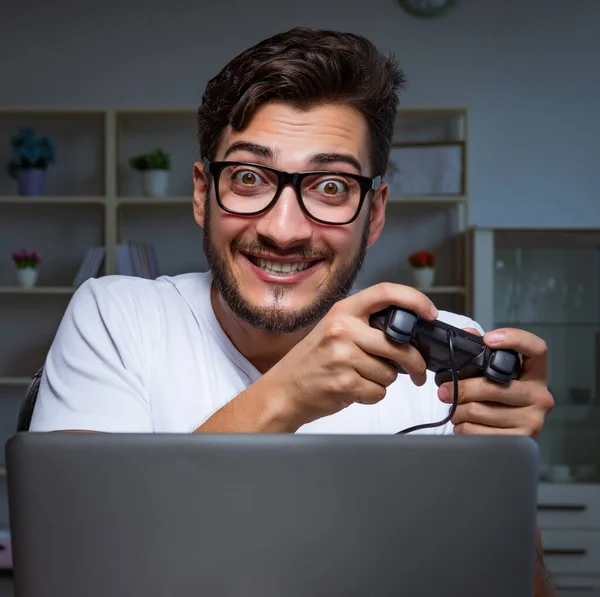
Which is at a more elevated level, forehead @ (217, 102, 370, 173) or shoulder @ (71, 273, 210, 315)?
forehead @ (217, 102, 370, 173)

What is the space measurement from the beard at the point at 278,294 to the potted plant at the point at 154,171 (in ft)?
8.04

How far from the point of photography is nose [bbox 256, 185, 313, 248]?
1.22 m

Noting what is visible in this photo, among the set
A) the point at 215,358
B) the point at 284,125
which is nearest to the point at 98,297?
the point at 215,358

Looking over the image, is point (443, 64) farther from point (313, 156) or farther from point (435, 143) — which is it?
point (313, 156)

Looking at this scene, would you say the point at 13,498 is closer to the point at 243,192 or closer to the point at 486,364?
the point at 486,364

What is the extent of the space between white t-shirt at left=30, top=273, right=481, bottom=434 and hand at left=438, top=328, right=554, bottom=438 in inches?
16.4

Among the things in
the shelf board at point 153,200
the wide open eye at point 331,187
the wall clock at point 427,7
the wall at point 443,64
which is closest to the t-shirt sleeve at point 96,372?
the wide open eye at point 331,187

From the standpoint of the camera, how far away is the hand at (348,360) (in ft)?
2.63

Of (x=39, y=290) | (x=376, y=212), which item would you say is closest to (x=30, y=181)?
(x=39, y=290)

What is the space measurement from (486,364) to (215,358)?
61 centimetres

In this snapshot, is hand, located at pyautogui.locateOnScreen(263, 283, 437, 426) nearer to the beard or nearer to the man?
the man

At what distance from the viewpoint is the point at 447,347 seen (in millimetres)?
782

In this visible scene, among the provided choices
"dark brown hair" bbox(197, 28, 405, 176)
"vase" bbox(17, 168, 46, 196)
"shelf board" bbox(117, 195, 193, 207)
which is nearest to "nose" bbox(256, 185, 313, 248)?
"dark brown hair" bbox(197, 28, 405, 176)

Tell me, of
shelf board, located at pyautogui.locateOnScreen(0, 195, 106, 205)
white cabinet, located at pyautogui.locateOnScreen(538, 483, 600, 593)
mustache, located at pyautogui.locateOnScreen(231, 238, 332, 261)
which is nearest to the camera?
mustache, located at pyautogui.locateOnScreen(231, 238, 332, 261)
